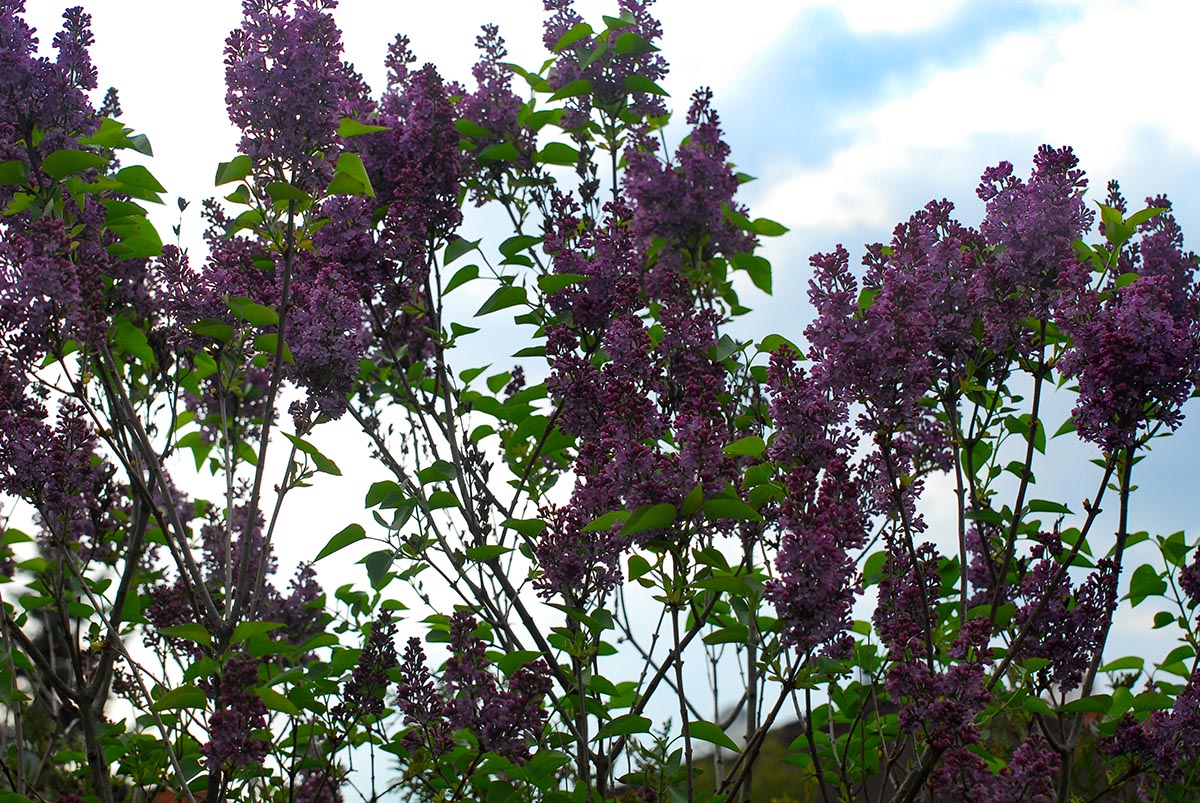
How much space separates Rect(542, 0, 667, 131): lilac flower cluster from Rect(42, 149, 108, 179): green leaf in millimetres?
2280

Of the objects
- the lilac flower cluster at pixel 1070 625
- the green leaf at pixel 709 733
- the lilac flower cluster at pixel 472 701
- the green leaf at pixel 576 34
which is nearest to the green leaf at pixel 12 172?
the lilac flower cluster at pixel 472 701

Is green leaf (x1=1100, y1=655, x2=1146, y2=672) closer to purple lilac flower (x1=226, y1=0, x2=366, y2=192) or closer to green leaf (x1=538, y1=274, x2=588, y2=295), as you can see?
green leaf (x1=538, y1=274, x2=588, y2=295)

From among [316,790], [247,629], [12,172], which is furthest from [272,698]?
[12,172]

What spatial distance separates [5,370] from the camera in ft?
11.5

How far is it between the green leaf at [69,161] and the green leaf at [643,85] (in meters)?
2.41

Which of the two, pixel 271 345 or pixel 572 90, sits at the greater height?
pixel 572 90

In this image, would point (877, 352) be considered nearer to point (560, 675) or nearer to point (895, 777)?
point (560, 675)

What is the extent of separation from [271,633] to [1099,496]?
12.5ft

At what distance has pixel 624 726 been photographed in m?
3.27

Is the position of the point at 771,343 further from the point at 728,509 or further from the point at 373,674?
the point at 373,674

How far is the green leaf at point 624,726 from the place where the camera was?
3.25 meters

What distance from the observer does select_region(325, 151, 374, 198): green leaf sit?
315cm

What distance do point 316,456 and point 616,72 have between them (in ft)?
8.16

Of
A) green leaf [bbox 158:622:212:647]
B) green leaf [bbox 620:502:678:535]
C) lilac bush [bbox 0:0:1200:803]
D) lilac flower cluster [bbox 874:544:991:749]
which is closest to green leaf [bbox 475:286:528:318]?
lilac bush [bbox 0:0:1200:803]
